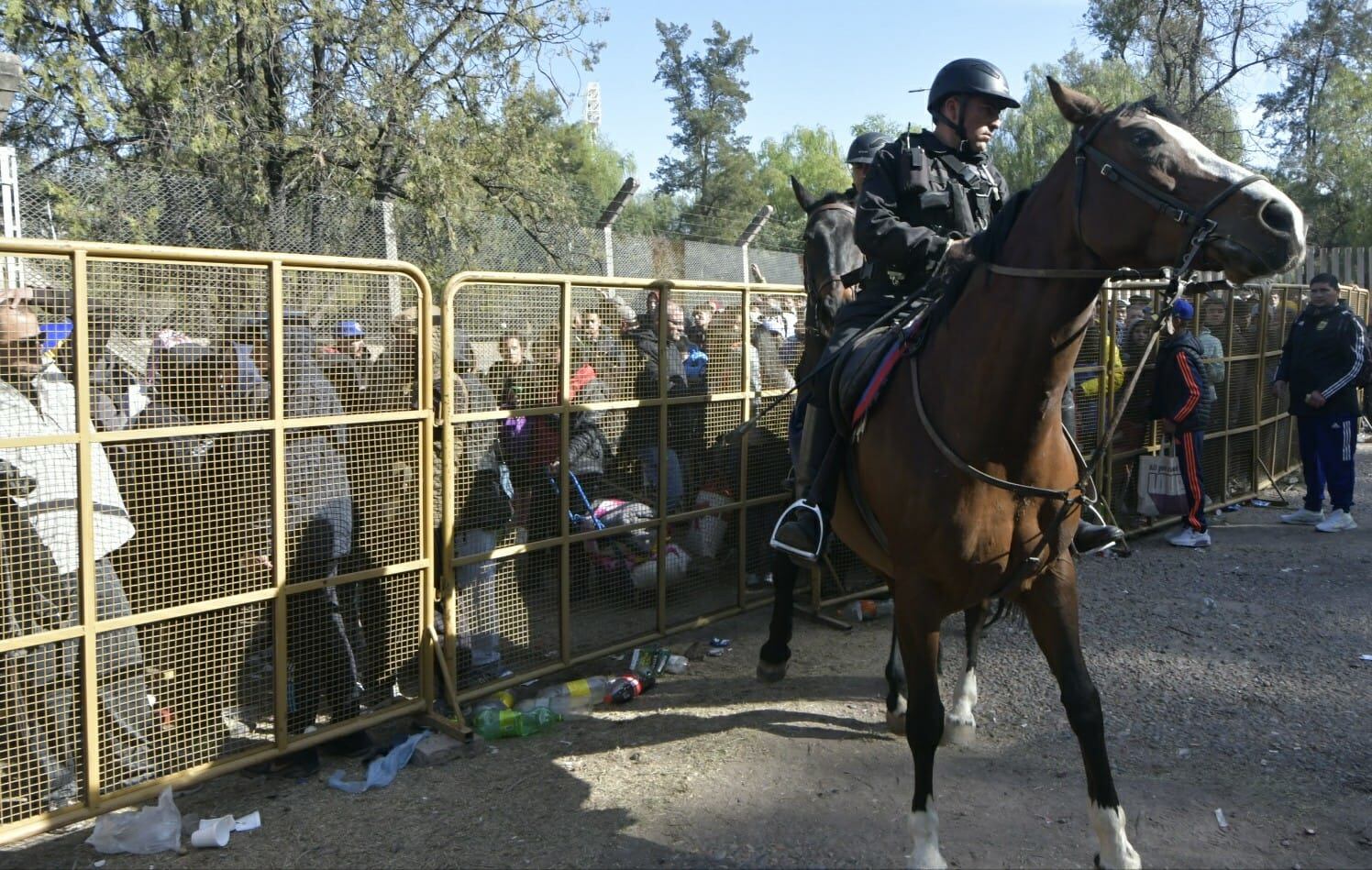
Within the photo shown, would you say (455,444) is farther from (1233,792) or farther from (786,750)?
(1233,792)

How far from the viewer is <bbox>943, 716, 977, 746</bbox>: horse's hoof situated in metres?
4.93

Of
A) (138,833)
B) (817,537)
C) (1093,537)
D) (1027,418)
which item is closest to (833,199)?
(817,537)

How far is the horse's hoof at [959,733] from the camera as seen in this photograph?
16.2ft

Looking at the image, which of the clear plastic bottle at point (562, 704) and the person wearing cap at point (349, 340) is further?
the clear plastic bottle at point (562, 704)

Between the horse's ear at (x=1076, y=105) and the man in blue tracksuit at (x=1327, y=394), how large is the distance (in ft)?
26.3

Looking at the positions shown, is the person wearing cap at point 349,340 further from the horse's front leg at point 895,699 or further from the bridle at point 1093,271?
the horse's front leg at point 895,699

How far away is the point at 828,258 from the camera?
19.5ft

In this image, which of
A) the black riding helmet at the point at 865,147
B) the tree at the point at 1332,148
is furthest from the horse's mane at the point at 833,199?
the tree at the point at 1332,148

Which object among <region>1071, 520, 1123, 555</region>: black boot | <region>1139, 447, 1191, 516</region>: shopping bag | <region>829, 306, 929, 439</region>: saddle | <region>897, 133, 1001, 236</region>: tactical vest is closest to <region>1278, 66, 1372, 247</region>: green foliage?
<region>1139, 447, 1191, 516</region>: shopping bag

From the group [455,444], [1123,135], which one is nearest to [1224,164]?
[1123,135]

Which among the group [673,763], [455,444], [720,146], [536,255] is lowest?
[673,763]

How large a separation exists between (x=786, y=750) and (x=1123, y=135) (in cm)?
326

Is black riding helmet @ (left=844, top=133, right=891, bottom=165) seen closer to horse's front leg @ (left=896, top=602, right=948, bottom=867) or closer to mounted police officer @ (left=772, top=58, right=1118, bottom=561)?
mounted police officer @ (left=772, top=58, right=1118, bottom=561)

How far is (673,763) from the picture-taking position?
4750 mm
